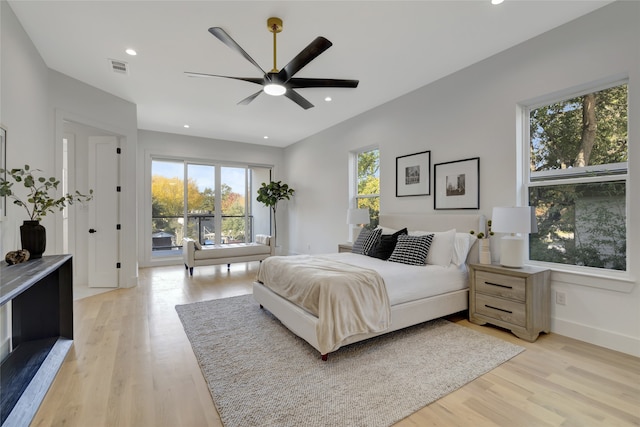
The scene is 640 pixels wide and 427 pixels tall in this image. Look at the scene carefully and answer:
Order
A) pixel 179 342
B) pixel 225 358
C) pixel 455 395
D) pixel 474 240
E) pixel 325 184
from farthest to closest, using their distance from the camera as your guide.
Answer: pixel 325 184, pixel 474 240, pixel 179 342, pixel 225 358, pixel 455 395

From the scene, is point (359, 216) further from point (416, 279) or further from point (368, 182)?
point (416, 279)

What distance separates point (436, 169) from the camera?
3.92 m

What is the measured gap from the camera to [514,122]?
3.11 metres

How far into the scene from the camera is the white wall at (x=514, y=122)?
94.4 inches

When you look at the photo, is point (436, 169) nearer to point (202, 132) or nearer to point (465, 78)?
point (465, 78)

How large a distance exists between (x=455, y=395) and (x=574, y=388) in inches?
32.6

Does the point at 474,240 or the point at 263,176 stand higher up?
the point at 263,176

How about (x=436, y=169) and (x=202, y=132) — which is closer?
(x=436, y=169)

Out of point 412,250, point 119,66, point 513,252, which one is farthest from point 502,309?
point 119,66

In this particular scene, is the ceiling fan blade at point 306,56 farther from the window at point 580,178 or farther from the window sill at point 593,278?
the window sill at point 593,278

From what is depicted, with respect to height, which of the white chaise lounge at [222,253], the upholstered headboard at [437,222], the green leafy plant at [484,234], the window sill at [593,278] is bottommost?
the white chaise lounge at [222,253]

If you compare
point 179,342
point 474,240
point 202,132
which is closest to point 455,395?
point 474,240

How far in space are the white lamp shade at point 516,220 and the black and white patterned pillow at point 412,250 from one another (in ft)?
2.33

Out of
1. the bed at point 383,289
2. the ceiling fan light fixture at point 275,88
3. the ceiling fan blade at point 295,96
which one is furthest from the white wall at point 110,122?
the ceiling fan blade at point 295,96
